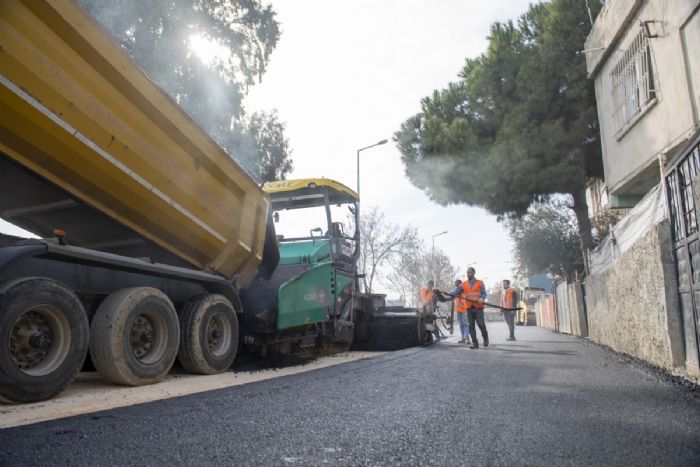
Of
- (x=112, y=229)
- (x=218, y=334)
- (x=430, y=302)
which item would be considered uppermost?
(x=112, y=229)

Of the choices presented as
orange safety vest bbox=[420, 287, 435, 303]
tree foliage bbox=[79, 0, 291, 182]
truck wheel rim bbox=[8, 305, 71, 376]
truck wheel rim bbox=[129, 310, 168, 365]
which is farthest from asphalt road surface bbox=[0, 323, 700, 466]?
tree foliage bbox=[79, 0, 291, 182]

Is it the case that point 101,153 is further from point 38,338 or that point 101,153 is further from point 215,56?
point 215,56

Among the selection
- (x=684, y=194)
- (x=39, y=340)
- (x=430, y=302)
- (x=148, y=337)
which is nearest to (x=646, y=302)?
(x=684, y=194)

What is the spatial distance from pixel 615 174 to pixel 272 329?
766 centimetres

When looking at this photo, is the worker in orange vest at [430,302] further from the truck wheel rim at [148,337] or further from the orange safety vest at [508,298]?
the truck wheel rim at [148,337]

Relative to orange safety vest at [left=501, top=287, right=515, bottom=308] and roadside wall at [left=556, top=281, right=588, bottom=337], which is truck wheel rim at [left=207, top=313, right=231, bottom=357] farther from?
roadside wall at [left=556, top=281, right=588, bottom=337]

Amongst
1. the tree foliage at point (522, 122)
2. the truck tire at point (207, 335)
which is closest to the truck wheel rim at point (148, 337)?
the truck tire at point (207, 335)

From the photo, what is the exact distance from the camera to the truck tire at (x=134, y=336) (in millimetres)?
4512

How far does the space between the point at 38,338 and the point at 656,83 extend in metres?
8.71

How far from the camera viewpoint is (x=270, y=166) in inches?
813

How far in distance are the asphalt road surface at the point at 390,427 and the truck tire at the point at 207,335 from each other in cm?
125

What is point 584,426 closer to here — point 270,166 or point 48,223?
point 48,223

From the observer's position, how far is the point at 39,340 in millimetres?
3898

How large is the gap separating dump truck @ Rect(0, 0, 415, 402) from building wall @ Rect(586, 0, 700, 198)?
574cm
